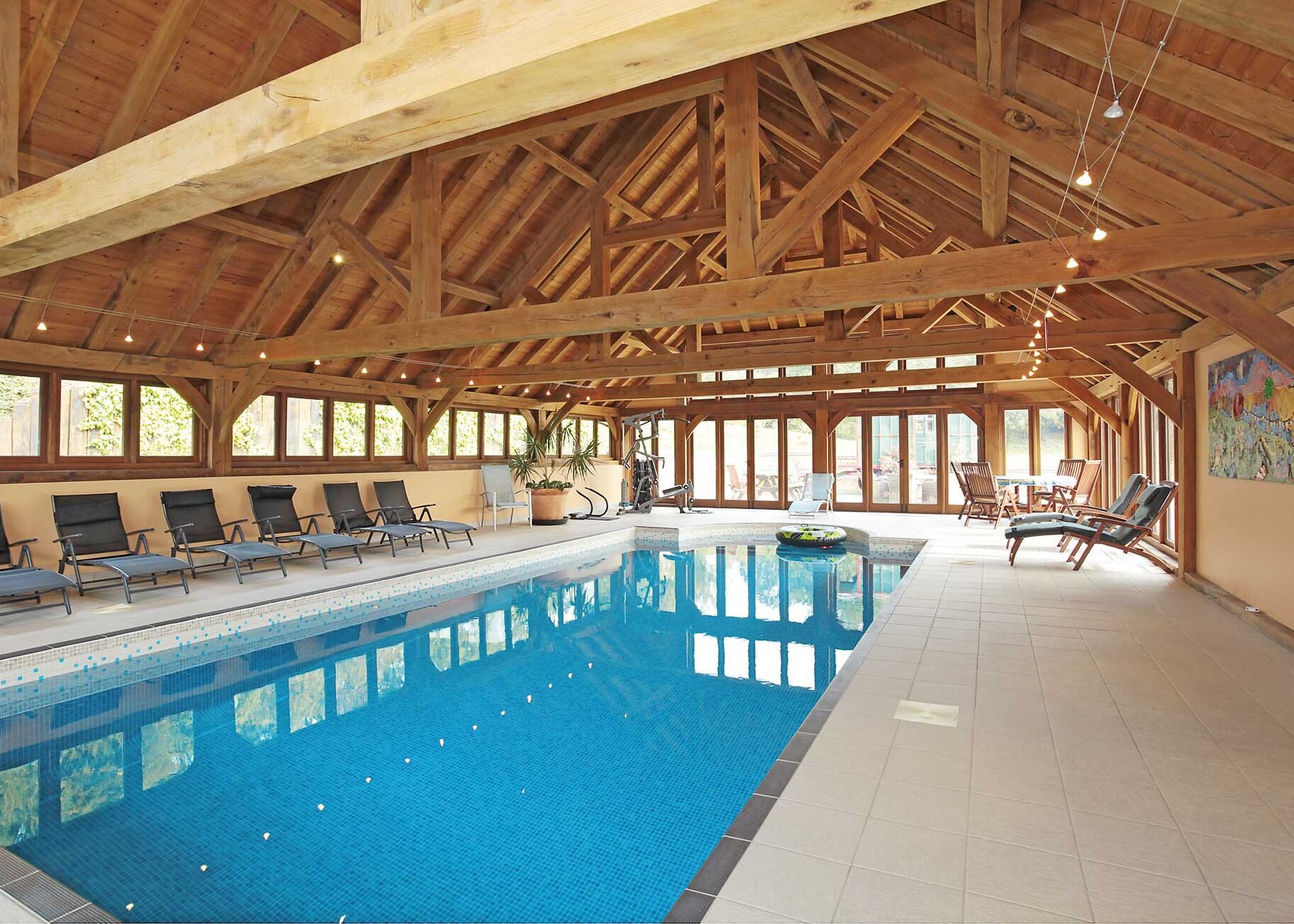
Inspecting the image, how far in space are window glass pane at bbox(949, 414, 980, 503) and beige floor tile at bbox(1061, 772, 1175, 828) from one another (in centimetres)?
1136

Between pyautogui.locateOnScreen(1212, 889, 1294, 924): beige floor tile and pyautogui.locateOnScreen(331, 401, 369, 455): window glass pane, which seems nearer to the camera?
pyautogui.locateOnScreen(1212, 889, 1294, 924): beige floor tile

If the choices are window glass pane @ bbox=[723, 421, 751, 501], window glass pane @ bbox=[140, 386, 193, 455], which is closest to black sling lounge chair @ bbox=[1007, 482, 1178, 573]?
window glass pane @ bbox=[723, 421, 751, 501]

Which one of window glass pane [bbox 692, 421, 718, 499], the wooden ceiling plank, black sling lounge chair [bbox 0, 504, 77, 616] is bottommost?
black sling lounge chair [bbox 0, 504, 77, 616]

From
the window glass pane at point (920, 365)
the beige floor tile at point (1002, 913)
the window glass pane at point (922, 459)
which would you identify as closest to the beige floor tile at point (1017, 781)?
the beige floor tile at point (1002, 913)

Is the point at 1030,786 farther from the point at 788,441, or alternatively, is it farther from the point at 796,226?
the point at 788,441

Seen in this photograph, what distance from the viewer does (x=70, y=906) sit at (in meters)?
1.97

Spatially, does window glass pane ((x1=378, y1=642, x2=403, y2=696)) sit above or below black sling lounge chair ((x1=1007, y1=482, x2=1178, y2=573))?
below

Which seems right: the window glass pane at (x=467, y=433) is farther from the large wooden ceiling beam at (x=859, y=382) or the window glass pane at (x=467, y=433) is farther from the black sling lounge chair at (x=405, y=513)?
the black sling lounge chair at (x=405, y=513)

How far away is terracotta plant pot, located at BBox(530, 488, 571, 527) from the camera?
11711mm

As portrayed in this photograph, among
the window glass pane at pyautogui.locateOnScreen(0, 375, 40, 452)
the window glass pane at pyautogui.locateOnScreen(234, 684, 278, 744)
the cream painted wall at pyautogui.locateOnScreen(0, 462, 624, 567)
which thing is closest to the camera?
the window glass pane at pyautogui.locateOnScreen(234, 684, 278, 744)

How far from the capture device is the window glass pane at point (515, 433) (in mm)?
13523

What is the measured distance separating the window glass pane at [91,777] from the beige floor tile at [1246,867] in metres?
4.06

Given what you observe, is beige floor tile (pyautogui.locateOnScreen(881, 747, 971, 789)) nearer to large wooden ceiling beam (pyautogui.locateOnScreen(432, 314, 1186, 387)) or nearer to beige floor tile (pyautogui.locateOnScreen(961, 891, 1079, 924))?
beige floor tile (pyautogui.locateOnScreen(961, 891, 1079, 924))

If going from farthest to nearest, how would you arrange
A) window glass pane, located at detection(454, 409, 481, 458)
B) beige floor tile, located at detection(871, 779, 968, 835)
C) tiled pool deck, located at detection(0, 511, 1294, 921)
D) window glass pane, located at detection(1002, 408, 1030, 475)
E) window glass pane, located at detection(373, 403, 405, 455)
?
window glass pane, located at detection(1002, 408, 1030, 475)
window glass pane, located at detection(454, 409, 481, 458)
window glass pane, located at detection(373, 403, 405, 455)
beige floor tile, located at detection(871, 779, 968, 835)
tiled pool deck, located at detection(0, 511, 1294, 921)
